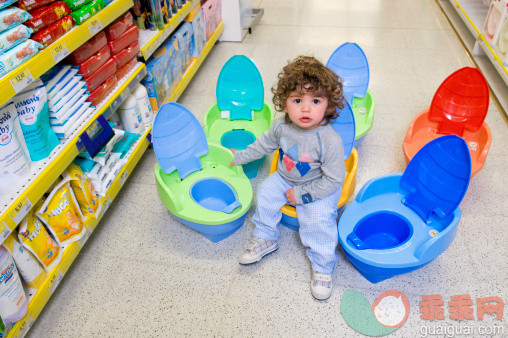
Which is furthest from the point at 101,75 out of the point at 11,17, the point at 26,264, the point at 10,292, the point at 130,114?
the point at 10,292

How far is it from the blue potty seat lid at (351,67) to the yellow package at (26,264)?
163 centimetres

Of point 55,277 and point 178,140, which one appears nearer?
point 55,277

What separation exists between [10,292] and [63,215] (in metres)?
0.32

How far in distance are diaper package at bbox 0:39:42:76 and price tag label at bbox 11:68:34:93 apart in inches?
1.1

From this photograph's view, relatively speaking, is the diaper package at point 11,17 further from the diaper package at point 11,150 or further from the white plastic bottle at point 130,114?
the white plastic bottle at point 130,114

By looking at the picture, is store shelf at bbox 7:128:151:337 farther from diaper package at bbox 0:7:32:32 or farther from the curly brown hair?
the curly brown hair

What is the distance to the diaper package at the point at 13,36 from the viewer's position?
1113mm

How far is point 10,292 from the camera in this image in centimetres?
116

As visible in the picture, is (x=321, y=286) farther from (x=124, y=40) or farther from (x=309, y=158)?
(x=124, y=40)

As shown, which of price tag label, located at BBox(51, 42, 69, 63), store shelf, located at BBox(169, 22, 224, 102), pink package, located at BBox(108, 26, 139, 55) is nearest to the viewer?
price tag label, located at BBox(51, 42, 69, 63)

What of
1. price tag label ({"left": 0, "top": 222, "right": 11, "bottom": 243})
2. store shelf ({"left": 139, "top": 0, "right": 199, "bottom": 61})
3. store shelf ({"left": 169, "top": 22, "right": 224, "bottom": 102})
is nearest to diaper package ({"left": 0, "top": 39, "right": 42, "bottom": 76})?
price tag label ({"left": 0, "top": 222, "right": 11, "bottom": 243})

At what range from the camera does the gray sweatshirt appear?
141 centimetres

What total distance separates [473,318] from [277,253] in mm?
743

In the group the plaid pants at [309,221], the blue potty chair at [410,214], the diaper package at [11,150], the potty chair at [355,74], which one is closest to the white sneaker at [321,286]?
the plaid pants at [309,221]
